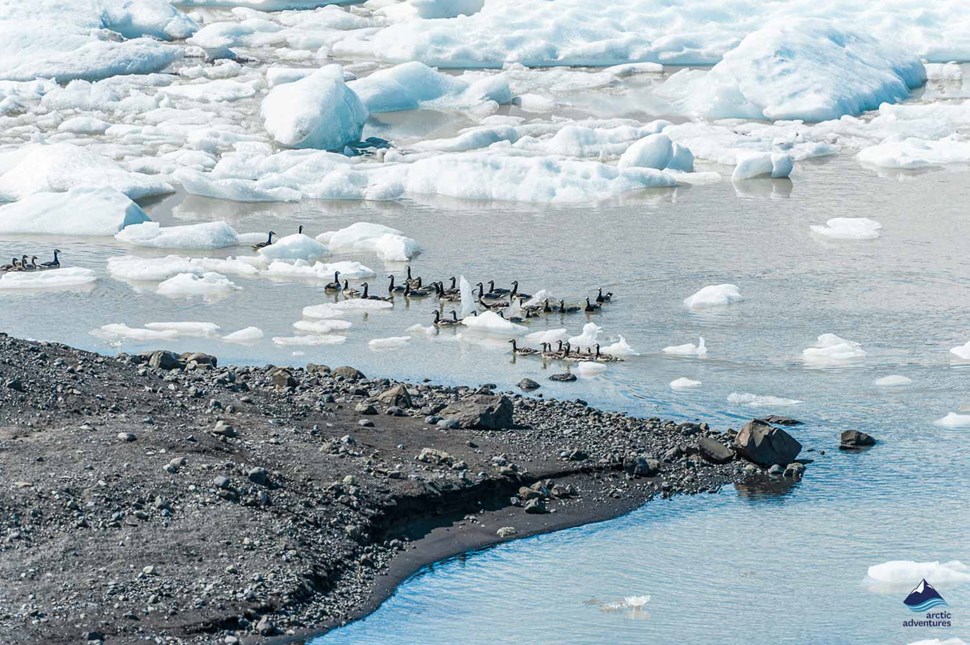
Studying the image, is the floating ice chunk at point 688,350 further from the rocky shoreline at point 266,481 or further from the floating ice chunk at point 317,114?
the floating ice chunk at point 317,114

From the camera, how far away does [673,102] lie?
33844 millimetres

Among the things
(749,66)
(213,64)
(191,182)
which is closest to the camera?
(191,182)

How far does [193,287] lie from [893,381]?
32.3ft

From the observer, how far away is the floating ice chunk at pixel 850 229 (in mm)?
22156

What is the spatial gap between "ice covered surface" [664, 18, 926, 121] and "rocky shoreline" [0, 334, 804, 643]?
19175 millimetres

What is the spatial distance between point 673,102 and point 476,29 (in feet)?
→ 24.7

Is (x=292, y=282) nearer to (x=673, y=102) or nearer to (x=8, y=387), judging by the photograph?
(x=8, y=387)

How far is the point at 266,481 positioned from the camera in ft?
37.2

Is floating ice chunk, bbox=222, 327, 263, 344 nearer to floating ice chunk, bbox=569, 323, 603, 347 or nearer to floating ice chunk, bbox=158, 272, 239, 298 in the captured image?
floating ice chunk, bbox=158, 272, 239, 298

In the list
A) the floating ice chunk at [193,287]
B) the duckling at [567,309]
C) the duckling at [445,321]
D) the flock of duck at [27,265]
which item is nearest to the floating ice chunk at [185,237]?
the flock of duck at [27,265]

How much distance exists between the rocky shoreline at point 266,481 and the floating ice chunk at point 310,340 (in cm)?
158

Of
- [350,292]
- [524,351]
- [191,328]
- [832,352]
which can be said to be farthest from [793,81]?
[191,328]

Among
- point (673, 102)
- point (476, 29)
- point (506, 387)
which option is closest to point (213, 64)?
point (476, 29)

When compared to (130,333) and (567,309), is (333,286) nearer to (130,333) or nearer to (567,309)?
(130,333)
